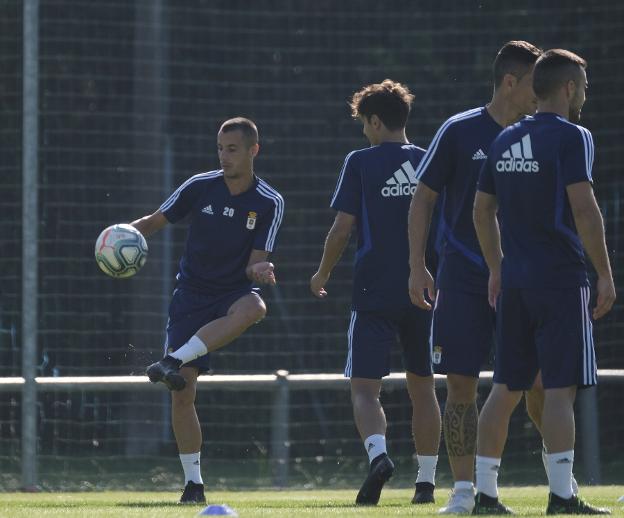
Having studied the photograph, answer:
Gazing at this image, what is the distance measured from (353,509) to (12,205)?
22.3ft

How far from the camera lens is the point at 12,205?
13.1 meters

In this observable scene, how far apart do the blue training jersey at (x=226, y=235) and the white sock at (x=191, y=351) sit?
1.45ft

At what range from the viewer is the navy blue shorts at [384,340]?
7598 mm

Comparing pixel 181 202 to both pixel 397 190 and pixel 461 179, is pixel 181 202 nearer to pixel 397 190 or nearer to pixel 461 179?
pixel 397 190

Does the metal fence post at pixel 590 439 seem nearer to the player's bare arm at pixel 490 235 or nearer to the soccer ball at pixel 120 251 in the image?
the soccer ball at pixel 120 251

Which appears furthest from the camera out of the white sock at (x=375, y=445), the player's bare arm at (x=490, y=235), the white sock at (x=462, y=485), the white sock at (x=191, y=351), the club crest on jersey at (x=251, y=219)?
the club crest on jersey at (x=251, y=219)

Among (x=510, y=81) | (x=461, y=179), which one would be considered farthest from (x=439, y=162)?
(x=510, y=81)

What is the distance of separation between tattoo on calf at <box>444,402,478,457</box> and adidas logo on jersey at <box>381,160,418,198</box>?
1.26 m

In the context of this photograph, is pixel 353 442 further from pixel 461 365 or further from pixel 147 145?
pixel 461 365

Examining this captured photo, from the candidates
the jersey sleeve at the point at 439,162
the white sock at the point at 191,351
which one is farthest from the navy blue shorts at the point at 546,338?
the white sock at the point at 191,351

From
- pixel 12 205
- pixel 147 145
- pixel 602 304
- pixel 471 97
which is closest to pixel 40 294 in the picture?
pixel 12 205

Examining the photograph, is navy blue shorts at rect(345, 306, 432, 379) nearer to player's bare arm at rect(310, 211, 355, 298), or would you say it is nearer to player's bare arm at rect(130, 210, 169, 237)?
player's bare arm at rect(310, 211, 355, 298)

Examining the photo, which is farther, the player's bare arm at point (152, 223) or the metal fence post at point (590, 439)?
the metal fence post at point (590, 439)

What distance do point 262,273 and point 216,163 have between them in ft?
18.6
